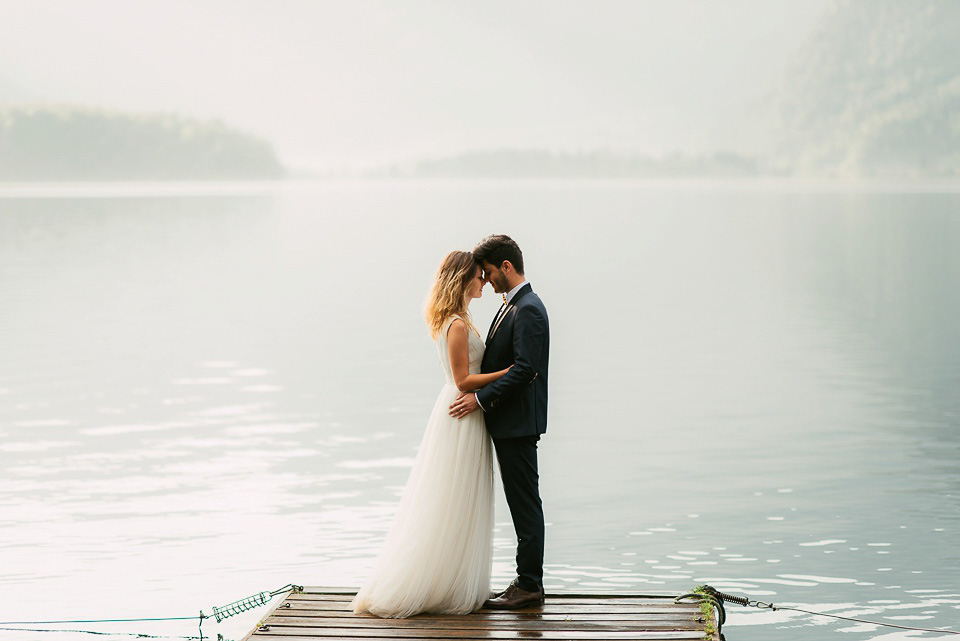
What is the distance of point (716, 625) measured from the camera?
5344 millimetres

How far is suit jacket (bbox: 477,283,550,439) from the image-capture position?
17.6 feet

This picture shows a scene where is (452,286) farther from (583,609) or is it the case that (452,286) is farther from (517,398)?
(583,609)

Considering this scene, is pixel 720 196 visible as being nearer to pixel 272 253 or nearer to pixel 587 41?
pixel 587 41

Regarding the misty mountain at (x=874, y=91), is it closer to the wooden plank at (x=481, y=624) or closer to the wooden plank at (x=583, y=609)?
the wooden plank at (x=583, y=609)

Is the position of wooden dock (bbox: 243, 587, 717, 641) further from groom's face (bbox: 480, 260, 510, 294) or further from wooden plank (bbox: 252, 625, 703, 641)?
groom's face (bbox: 480, 260, 510, 294)

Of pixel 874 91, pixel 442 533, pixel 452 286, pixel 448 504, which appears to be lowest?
pixel 442 533

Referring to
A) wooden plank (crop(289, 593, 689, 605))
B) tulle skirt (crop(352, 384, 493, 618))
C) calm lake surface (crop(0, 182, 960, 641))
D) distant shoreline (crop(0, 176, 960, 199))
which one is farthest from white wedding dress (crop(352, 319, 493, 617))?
distant shoreline (crop(0, 176, 960, 199))

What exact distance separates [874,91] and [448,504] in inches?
3804

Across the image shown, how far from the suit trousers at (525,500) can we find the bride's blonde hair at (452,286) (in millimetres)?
610

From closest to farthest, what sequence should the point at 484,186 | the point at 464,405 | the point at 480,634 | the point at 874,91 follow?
the point at 480,634
the point at 464,405
the point at 874,91
the point at 484,186

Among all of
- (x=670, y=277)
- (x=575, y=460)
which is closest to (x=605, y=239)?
(x=670, y=277)

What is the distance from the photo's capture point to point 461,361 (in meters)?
5.52

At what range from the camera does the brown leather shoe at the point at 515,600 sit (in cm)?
553

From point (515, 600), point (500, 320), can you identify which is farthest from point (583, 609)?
point (500, 320)
